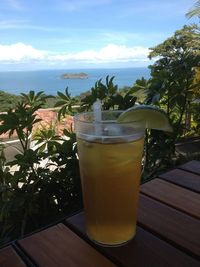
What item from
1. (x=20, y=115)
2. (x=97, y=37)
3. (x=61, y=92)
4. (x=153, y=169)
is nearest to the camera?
(x=20, y=115)

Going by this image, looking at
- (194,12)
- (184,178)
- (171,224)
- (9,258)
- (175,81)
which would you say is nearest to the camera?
(9,258)

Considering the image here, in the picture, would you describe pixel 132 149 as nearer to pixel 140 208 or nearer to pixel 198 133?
pixel 140 208

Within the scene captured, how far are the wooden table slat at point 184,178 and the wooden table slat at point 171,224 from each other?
140 millimetres

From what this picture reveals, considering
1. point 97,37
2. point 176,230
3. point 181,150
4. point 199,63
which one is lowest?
point 181,150

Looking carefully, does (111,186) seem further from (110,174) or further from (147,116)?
(147,116)

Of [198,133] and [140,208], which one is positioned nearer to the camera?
[140,208]

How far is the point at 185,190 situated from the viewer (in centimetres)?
81

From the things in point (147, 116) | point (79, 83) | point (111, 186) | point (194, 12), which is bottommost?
point (79, 83)

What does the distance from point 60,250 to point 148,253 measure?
0.16 m

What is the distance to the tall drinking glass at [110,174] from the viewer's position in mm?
548

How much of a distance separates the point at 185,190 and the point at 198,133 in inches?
51.8

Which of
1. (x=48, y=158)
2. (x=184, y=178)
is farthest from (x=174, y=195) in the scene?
(x=48, y=158)

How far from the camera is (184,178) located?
881 millimetres

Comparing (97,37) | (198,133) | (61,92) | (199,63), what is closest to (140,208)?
(61,92)
